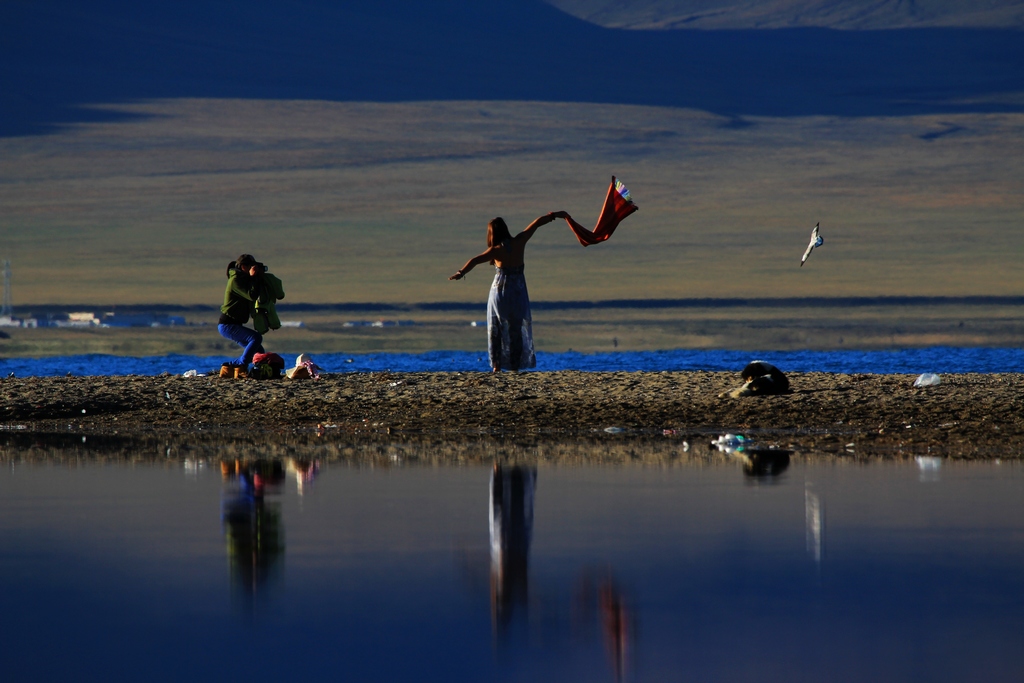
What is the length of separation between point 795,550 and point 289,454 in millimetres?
6560

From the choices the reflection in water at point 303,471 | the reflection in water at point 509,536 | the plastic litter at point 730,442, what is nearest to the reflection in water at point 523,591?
the reflection in water at point 509,536

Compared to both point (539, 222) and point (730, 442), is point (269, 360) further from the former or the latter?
point (730, 442)

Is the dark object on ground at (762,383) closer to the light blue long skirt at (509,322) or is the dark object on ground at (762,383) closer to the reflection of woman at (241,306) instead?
the light blue long skirt at (509,322)

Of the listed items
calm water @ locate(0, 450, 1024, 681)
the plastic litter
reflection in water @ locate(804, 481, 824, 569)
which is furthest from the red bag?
reflection in water @ locate(804, 481, 824, 569)

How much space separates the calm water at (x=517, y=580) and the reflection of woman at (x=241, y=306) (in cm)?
941

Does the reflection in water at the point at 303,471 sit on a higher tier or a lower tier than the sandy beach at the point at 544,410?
lower

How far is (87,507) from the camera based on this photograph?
349 inches

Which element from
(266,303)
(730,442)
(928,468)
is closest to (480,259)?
(266,303)

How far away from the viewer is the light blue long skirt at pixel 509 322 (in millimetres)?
18609

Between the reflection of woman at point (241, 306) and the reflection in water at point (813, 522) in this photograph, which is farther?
the reflection of woman at point (241, 306)

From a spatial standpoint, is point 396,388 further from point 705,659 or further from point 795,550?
point 705,659

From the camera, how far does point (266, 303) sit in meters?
19.4

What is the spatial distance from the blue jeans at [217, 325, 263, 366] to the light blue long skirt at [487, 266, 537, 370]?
11.9 ft

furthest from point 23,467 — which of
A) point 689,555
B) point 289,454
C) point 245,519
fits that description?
point 689,555
